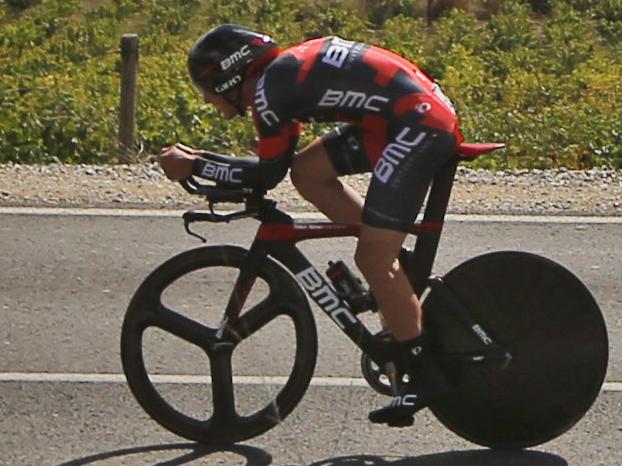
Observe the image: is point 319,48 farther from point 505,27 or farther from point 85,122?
point 505,27

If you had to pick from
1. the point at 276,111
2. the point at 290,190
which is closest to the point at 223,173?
the point at 276,111

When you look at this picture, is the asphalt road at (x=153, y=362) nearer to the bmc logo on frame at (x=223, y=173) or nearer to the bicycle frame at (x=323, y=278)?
the bicycle frame at (x=323, y=278)

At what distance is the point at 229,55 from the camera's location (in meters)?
6.18

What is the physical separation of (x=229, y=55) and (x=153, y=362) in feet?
6.58

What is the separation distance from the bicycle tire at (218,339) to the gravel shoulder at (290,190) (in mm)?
4582

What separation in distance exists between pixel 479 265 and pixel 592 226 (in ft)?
14.9

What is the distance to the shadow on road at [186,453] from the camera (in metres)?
6.54

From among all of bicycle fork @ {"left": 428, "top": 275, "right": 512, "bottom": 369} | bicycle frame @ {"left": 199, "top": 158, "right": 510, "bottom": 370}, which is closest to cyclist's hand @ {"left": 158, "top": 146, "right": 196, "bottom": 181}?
bicycle frame @ {"left": 199, "top": 158, "right": 510, "bottom": 370}

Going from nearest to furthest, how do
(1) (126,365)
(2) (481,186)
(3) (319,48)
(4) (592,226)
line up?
(3) (319,48)
(1) (126,365)
(4) (592,226)
(2) (481,186)

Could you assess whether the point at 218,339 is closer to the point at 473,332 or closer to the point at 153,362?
the point at 473,332

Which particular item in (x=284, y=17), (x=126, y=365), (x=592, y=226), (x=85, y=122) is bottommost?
(x=284, y=17)

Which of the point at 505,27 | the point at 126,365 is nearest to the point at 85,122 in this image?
the point at 126,365

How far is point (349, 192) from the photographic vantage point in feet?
21.6

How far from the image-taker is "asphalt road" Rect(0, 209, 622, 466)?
21.8 feet
